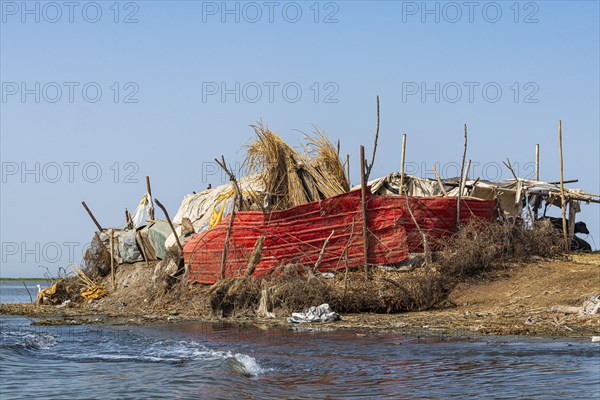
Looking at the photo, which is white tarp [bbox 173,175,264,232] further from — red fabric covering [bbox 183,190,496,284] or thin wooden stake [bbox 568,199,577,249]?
thin wooden stake [bbox 568,199,577,249]

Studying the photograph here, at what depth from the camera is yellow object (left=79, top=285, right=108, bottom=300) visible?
75.4 ft

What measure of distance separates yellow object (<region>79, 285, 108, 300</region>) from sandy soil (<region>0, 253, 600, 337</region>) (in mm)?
843

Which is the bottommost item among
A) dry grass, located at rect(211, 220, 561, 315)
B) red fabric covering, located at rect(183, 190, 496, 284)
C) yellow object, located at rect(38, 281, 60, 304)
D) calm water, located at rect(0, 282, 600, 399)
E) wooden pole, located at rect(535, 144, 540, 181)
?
yellow object, located at rect(38, 281, 60, 304)

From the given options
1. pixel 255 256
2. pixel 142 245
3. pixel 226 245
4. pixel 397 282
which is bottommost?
pixel 397 282

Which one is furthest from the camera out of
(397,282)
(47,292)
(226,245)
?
(47,292)

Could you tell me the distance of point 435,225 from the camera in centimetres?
1844

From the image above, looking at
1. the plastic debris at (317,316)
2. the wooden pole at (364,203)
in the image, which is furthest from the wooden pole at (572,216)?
the plastic debris at (317,316)

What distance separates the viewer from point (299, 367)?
1089 centimetres

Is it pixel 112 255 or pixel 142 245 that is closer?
pixel 142 245

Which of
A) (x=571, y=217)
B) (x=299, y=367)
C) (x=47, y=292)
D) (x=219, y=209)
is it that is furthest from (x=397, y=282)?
(x=47, y=292)

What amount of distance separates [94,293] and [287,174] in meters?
7.72

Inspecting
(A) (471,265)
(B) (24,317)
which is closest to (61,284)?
(B) (24,317)

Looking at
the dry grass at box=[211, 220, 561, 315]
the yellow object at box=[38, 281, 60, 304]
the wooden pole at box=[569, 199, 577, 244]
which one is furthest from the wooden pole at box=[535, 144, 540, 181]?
the yellow object at box=[38, 281, 60, 304]

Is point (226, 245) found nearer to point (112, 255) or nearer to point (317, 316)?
point (317, 316)
